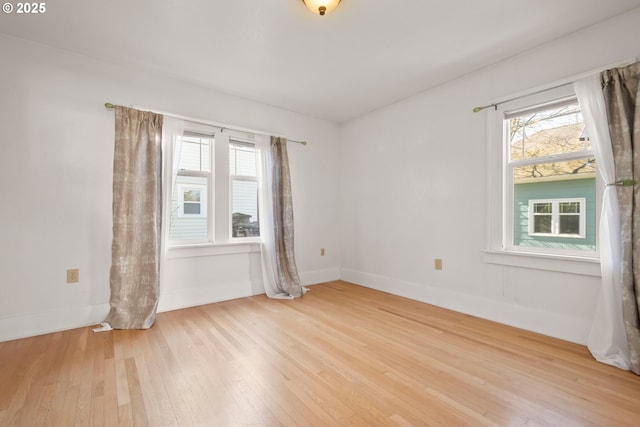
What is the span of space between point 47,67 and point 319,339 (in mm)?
3400

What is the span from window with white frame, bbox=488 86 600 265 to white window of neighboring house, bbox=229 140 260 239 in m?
2.76

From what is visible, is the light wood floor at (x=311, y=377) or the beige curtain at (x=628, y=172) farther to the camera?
the beige curtain at (x=628, y=172)

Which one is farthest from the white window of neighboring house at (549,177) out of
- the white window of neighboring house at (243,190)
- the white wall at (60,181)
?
the white wall at (60,181)

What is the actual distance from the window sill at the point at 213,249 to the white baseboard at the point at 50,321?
79cm

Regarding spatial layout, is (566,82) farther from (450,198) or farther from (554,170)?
(450,198)

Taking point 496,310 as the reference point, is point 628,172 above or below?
above

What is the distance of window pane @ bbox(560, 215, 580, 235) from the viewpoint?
242 cm

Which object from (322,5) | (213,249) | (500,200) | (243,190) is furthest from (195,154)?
(500,200)

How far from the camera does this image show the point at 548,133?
258 cm

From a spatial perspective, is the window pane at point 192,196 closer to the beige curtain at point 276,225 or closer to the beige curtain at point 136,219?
the beige curtain at point 136,219

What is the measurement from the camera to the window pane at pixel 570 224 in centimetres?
242

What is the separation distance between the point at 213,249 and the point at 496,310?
311 cm

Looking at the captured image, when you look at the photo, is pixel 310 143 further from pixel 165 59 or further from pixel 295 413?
pixel 295 413

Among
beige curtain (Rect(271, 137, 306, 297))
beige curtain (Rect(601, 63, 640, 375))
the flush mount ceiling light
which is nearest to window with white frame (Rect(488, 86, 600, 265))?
beige curtain (Rect(601, 63, 640, 375))
